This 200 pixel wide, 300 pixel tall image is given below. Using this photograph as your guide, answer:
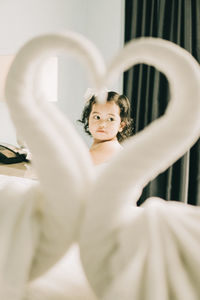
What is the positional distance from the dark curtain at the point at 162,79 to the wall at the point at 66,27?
1.08ft

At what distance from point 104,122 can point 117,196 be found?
1457 millimetres

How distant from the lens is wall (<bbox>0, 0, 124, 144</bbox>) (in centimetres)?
246

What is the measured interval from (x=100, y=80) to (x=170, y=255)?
21 centimetres

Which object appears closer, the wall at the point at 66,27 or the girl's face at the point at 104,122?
the girl's face at the point at 104,122

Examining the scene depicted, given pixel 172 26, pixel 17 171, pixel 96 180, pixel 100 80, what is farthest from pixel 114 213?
pixel 172 26

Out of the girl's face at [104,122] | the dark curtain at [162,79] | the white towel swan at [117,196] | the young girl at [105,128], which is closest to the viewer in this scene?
the white towel swan at [117,196]

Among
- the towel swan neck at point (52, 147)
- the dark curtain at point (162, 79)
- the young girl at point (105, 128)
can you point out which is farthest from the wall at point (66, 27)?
the towel swan neck at point (52, 147)

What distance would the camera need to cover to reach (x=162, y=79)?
236 cm

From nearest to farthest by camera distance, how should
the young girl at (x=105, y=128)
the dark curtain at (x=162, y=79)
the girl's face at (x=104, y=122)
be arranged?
the young girl at (x=105, y=128)
the girl's face at (x=104, y=122)
the dark curtain at (x=162, y=79)

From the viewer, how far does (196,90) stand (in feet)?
1.01

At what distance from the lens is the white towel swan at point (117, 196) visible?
0.31 metres

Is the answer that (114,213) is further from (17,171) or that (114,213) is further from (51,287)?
(17,171)

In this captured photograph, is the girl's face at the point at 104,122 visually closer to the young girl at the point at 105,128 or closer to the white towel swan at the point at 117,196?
the young girl at the point at 105,128

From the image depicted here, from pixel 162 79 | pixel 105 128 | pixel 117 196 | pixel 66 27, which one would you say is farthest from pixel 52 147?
pixel 66 27
